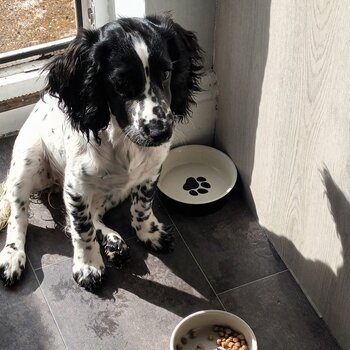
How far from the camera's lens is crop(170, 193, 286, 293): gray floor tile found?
8.00ft

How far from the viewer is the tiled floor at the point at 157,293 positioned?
224 centimetres

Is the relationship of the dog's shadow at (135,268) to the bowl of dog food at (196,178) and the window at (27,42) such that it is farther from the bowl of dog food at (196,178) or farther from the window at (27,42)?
the window at (27,42)

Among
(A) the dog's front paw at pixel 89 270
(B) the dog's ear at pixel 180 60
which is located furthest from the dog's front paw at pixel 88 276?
(B) the dog's ear at pixel 180 60

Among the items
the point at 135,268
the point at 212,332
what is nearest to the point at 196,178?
the point at 135,268

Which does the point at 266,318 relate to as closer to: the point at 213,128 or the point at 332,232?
the point at 332,232

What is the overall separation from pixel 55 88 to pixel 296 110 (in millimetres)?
734

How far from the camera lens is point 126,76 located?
1.79 m

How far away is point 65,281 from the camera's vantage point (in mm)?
2395

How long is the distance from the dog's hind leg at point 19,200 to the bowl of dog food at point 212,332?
2.12ft

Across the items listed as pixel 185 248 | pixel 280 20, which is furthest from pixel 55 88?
pixel 185 248

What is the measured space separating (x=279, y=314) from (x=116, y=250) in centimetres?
62

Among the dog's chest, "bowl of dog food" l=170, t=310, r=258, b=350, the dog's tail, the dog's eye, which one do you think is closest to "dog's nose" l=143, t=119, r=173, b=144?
the dog's eye

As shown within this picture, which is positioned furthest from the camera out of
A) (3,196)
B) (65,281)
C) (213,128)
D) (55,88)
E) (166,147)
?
(213,128)

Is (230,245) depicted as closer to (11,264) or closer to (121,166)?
(121,166)
